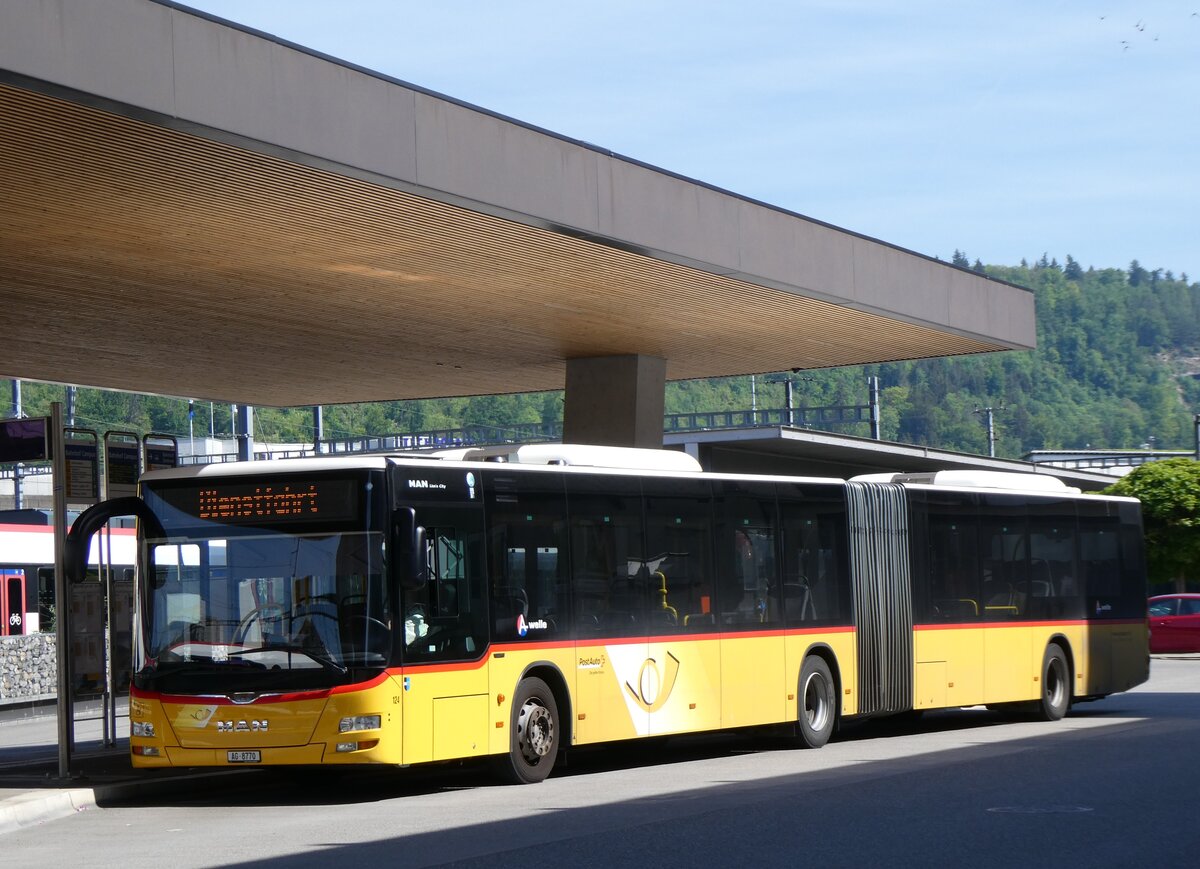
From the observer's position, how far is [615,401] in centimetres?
2523

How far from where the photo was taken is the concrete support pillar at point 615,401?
2470cm

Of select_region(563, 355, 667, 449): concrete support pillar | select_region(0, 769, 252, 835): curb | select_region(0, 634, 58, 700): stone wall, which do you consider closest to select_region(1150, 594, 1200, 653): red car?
select_region(563, 355, 667, 449): concrete support pillar

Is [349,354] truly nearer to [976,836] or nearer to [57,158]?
[57,158]

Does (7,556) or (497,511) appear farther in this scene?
(7,556)

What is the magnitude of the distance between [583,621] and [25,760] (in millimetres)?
6438

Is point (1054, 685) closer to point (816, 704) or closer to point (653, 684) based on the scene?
point (816, 704)

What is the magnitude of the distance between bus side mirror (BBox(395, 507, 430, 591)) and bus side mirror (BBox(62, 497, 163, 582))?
229 cm

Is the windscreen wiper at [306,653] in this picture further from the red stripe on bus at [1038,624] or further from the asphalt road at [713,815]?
the red stripe on bus at [1038,624]

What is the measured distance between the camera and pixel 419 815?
41.6 ft

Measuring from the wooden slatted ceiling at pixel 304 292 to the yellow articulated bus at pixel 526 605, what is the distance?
2.50 meters

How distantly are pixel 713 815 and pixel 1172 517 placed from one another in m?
31.9

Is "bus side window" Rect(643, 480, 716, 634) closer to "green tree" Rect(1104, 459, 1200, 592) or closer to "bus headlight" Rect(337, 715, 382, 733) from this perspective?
"bus headlight" Rect(337, 715, 382, 733)

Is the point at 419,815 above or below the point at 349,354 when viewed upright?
below

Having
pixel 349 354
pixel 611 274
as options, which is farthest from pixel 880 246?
pixel 349 354
